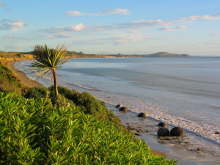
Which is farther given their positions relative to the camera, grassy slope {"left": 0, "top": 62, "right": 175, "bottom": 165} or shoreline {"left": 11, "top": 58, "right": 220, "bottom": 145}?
shoreline {"left": 11, "top": 58, "right": 220, "bottom": 145}

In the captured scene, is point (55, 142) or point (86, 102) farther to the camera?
point (86, 102)

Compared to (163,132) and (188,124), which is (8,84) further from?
(188,124)

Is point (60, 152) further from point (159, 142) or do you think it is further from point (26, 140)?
point (159, 142)

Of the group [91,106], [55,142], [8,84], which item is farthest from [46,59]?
[55,142]

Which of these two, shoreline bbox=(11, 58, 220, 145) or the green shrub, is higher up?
the green shrub

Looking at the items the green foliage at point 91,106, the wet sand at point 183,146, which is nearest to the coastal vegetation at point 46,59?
the green foliage at point 91,106

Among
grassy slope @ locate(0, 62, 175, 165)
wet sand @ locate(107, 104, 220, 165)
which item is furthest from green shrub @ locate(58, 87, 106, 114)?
grassy slope @ locate(0, 62, 175, 165)

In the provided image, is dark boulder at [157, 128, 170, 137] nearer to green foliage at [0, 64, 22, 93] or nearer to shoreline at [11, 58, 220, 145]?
shoreline at [11, 58, 220, 145]

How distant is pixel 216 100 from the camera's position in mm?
30344

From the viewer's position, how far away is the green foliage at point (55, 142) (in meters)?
3.18

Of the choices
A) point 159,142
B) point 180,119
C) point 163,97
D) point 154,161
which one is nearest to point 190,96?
point 163,97

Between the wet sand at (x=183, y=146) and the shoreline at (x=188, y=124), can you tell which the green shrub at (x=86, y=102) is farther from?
the shoreline at (x=188, y=124)

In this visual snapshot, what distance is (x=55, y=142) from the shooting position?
10.7 ft

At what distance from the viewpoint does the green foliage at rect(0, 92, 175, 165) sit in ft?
10.4
